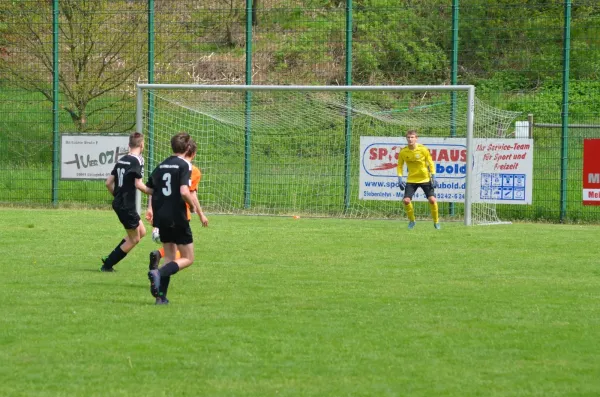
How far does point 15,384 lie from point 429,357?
2.94 meters

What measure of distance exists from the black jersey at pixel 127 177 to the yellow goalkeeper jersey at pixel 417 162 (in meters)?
7.53

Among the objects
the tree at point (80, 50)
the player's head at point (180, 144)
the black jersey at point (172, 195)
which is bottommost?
the black jersey at point (172, 195)

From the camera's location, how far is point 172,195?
10.1 m

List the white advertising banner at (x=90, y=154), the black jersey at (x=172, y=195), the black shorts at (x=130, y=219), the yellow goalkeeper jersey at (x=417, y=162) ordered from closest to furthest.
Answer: the black jersey at (x=172, y=195), the black shorts at (x=130, y=219), the yellow goalkeeper jersey at (x=417, y=162), the white advertising banner at (x=90, y=154)

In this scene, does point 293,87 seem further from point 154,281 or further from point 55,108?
point 154,281

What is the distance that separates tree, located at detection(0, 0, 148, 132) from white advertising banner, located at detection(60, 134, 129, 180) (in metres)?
1.09

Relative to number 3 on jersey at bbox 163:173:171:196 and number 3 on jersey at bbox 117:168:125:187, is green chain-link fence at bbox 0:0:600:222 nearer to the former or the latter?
number 3 on jersey at bbox 117:168:125:187

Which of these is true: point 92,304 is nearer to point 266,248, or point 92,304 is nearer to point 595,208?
point 266,248

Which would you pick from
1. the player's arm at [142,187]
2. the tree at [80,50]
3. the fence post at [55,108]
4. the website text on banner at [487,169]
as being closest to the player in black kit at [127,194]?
the player's arm at [142,187]

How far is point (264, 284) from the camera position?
11438mm

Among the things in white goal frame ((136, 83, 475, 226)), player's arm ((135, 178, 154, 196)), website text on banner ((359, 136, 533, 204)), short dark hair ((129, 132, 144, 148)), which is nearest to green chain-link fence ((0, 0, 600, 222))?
website text on banner ((359, 136, 533, 204))

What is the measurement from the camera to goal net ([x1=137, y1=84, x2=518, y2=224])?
2056 centimetres

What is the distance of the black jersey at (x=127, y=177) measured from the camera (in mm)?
12284

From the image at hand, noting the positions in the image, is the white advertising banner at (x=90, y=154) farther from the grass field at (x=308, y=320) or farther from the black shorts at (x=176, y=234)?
the black shorts at (x=176, y=234)
